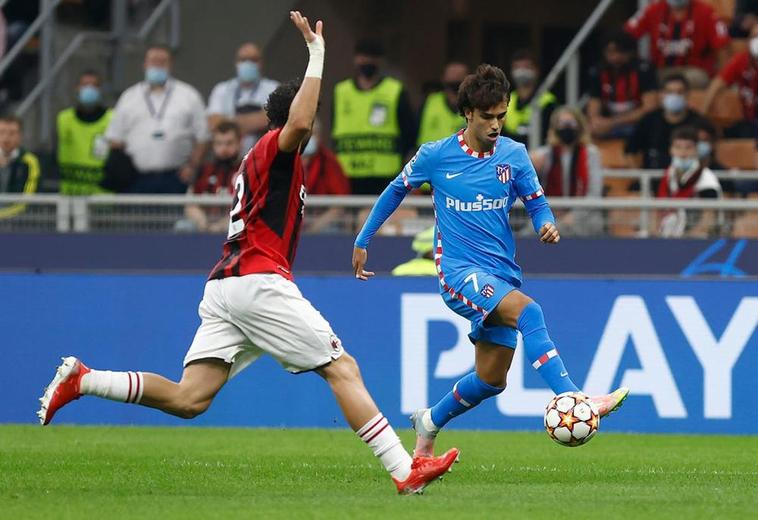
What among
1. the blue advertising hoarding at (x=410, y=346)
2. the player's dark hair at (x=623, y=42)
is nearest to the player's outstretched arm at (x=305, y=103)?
the blue advertising hoarding at (x=410, y=346)

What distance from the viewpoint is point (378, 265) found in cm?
1561

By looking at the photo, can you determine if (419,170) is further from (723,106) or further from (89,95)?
(723,106)

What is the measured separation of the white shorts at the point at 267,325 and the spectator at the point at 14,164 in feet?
27.7

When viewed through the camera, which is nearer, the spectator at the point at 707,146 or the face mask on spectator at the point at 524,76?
the spectator at the point at 707,146

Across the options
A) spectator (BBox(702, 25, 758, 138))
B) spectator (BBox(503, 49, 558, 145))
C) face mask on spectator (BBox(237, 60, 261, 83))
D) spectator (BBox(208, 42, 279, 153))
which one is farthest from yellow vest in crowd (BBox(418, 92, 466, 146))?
spectator (BBox(702, 25, 758, 138))

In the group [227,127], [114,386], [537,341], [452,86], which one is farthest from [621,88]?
[114,386]

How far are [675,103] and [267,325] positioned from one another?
380 inches

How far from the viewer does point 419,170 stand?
9.66 metres

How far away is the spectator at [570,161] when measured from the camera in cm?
1605

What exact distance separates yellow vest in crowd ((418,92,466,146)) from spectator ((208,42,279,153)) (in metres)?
1.62

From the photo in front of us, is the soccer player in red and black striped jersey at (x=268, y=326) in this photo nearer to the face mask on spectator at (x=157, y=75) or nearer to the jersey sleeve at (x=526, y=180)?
the jersey sleeve at (x=526, y=180)

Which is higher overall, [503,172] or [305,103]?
[305,103]

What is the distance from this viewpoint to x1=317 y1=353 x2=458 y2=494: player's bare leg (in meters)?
8.28

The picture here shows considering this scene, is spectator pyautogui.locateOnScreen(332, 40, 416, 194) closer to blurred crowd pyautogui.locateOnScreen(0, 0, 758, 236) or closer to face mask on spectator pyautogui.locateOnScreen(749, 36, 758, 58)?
blurred crowd pyautogui.locateOnScreen(0, 0, 758, 236)
